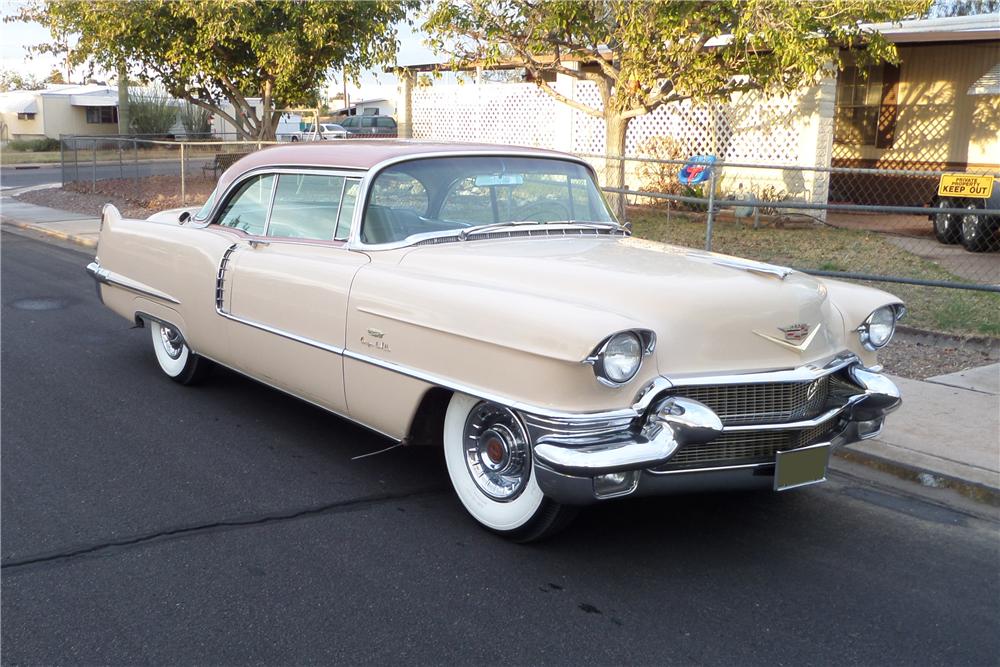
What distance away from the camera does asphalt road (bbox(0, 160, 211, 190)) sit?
2442 centimetres

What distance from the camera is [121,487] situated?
181 inches

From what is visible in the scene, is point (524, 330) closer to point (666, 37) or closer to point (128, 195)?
point (666, 37)

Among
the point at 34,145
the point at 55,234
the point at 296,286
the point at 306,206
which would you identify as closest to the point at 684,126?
the point at 55,234

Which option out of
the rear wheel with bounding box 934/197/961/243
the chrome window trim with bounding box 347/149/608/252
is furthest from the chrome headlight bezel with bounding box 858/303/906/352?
the rear wheel with bounding box 934/197/961/243

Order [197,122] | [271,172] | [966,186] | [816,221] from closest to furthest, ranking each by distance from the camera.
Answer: [271,172] → [966,186] → [816,221] → [197,122]

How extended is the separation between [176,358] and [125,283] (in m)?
0.66

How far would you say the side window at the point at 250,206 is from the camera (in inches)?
221

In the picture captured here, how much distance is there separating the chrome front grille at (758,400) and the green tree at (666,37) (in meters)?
7.48

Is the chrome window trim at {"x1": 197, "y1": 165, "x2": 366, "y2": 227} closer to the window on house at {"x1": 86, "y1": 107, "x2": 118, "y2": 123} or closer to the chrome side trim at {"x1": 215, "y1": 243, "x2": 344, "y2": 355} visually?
the chrome side trim at {"x1": 215, "y1": 243, "x2": 344, "y2": 355}


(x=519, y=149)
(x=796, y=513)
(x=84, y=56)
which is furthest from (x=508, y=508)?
(x=84, y=56)

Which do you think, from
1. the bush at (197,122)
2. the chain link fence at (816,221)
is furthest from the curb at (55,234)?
the bush at (197,122)

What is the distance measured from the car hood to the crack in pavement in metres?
1.13

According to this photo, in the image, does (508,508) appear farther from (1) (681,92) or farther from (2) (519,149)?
(1) (681,92)

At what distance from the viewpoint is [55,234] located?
14523mm
